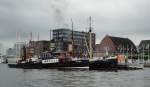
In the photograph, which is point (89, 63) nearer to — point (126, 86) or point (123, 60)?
point (123, 60)

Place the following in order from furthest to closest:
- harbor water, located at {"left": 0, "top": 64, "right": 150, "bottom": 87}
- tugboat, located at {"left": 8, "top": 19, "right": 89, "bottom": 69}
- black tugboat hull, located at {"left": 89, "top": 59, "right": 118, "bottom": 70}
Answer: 1. tugboat, located at {"left": 8, "top": 19, "right": 89, "bottom": 69}
2. black tugboat hull, located at {"left": 89, "top": 59, "right": 118, "bottom": 70}
3. harbor water, located at {"left": 0, "top": 64, "right": 150, "bottom": 87}

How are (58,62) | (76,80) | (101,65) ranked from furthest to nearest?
1. (58,62)
2. (101,65)
3. (76,80)

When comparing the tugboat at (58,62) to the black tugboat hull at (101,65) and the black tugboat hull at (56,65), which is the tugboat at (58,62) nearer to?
the black tugboat hull at (56,65)

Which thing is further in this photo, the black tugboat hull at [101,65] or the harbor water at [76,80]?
the black tugboat hull at [101,65]

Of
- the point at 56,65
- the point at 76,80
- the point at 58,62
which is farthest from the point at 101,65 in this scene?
the point at 76,80

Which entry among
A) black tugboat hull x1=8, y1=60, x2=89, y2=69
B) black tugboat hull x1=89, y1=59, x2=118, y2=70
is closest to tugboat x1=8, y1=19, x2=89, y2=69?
black tugboat hull x1=8, y1=60, x2=89, y2=69

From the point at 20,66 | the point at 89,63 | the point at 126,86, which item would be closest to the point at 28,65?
the point at 20,66

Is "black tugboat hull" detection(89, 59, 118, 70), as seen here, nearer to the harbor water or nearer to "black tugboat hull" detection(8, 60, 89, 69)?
"black tugboat hull" detection(8, 60, 89, 69)

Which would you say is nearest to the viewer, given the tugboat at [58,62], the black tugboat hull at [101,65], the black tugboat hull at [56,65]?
the black tugboat hull at [101,65]

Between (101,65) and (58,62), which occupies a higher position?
(58,62)

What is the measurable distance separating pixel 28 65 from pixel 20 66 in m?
7.99

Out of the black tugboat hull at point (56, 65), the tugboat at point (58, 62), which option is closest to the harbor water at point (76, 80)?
the black tugboat hull at point (56, 65)

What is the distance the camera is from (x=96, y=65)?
374ft

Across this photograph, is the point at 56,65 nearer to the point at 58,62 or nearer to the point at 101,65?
the point at 58,62
